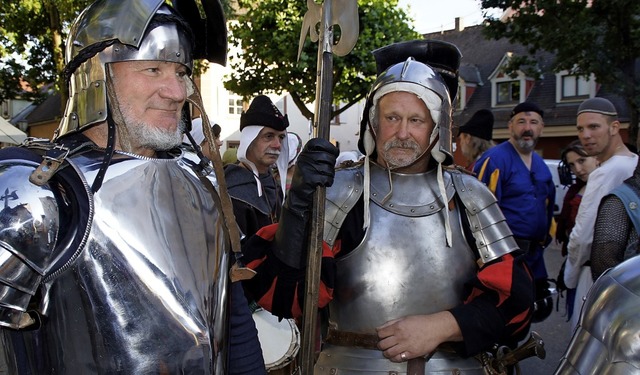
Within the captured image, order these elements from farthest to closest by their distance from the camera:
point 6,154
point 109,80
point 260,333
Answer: point 260,333 < point 109,80 < point 6,154

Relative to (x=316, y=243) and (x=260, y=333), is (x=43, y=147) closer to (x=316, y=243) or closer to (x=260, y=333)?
(x=316, y=243)

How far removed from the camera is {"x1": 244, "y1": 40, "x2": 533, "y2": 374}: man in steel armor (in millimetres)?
2246

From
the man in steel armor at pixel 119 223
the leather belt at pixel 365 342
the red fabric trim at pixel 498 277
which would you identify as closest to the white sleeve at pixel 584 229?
the red fabric trim at pixel 498 277

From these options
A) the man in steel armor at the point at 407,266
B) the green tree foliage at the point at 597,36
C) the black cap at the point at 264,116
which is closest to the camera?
the man in steel armor at the point at 407,266

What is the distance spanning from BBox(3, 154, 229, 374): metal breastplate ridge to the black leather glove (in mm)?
400

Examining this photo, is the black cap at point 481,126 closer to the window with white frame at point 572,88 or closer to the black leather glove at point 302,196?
the black leather glove at point 302,196

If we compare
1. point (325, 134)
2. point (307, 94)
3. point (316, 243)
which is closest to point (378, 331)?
A: point (316, 243)

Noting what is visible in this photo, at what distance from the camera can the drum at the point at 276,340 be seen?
3259 millimetres

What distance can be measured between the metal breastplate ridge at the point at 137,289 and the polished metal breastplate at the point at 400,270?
2.25 ft

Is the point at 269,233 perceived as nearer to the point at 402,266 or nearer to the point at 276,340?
the point at 402,266

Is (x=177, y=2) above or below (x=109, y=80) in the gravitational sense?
above

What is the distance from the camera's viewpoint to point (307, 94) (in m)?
13.5

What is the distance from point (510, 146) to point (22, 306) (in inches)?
165

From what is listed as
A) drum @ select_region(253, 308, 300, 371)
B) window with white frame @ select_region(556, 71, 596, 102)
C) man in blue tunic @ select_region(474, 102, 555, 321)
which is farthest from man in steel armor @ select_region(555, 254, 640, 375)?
window with white frame @ select_region(556, 71, 596, 102)
